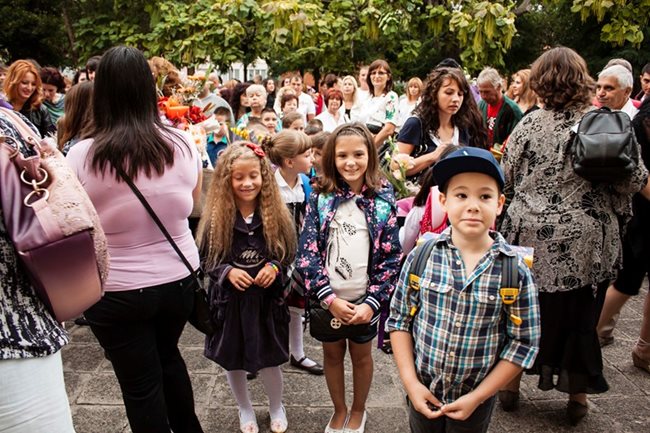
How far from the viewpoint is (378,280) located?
2898mm

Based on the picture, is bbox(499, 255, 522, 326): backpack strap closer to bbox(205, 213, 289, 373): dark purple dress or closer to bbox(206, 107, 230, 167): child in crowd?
bbox(205, 213, 289, 373): dark purple dress

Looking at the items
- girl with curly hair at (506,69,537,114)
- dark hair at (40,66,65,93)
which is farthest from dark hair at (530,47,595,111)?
dark hair at (40,66,65,93)

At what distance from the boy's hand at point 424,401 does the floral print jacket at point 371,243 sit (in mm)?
795

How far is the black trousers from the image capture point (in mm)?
2350

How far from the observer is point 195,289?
2.65 m

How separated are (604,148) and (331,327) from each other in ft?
5.51

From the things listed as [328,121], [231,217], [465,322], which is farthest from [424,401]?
[328,121]

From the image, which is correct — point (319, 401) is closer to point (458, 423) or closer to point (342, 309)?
point (342, 309)

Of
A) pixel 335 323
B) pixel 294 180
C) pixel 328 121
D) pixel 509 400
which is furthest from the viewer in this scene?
pixel 328 121

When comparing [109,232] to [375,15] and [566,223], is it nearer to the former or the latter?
[566,223]

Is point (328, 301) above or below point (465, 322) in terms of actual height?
below

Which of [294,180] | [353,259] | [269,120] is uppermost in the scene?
[269,120]

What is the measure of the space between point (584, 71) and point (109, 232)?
2.59 metres

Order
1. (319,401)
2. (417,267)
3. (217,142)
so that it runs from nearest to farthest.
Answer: (417,267)
(319,401)
(217,142)
